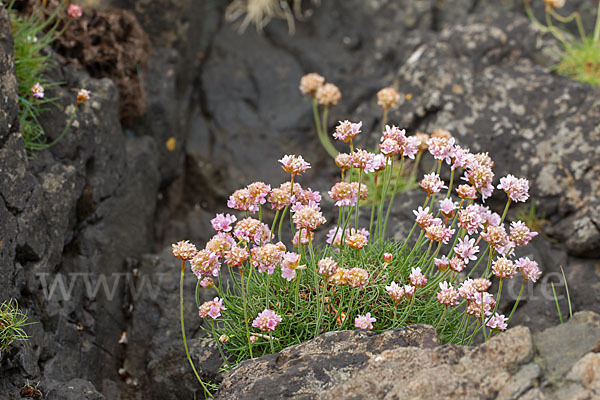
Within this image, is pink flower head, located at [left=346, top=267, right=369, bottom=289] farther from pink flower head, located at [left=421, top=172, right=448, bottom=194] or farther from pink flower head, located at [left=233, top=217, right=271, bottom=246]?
pink flower head, located at [left=421, top=172, right=448, bottom=194]

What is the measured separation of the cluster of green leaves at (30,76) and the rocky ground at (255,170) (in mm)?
120

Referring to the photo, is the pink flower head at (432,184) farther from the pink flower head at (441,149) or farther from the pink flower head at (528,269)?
the pink flower head at (528,269)

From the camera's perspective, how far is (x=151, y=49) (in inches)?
244

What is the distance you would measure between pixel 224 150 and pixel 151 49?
1206 millimetres

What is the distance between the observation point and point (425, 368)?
2.64 m

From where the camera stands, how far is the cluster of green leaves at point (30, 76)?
4.30m

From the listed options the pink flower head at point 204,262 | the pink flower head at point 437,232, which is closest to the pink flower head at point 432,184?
the pink flower head at point 437,232

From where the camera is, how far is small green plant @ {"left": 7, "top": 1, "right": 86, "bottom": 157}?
14.1ft

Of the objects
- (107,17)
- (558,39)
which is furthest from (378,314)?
(558,39)

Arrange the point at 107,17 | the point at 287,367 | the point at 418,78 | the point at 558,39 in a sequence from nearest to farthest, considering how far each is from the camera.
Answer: the point at 287,367, the point at 107,17, the point at 418,78, the point at 558,39

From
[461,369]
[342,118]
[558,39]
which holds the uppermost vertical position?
[558,39]

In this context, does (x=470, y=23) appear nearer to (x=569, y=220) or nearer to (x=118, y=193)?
(x=569, y=220)

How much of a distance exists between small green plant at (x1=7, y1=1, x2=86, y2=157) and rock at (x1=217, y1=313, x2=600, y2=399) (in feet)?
7.57

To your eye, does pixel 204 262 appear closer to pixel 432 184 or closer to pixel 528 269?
pixel 432 184
